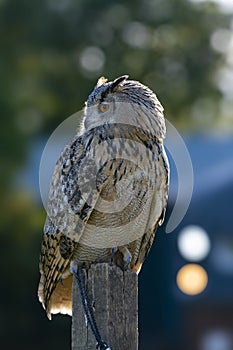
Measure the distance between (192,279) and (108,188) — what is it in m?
8.80

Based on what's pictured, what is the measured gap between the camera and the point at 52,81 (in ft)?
43.0

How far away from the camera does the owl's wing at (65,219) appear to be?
11.6 feet

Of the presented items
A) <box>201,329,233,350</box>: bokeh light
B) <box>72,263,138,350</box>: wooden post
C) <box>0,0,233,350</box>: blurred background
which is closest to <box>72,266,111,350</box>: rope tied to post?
<box>72,263,138,350</box>: wooden post

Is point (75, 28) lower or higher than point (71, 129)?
higher

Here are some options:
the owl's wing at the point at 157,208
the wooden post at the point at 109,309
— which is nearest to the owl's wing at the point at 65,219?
the owl's wing at the point at 157,208

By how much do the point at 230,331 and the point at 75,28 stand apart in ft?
14.9

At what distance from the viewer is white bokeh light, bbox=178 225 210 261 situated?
34.8 ft

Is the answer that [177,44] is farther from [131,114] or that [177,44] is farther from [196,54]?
[131,114]

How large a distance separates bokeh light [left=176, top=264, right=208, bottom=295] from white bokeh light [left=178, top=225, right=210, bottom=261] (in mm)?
267

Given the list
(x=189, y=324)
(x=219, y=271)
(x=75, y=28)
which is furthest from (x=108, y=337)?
(x=75, y=28)

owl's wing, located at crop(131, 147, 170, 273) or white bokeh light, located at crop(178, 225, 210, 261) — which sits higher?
white bokeh light, located at crop(178, 225, 210, 261)

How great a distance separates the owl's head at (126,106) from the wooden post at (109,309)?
2.79 feet

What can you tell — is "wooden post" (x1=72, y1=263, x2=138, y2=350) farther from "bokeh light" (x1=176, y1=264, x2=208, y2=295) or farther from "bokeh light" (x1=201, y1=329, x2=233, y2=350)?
"bokeh light" (x1=201, y1=329, x2=233, y2=350)

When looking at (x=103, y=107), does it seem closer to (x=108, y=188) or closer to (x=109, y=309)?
(x=108, y=188)
